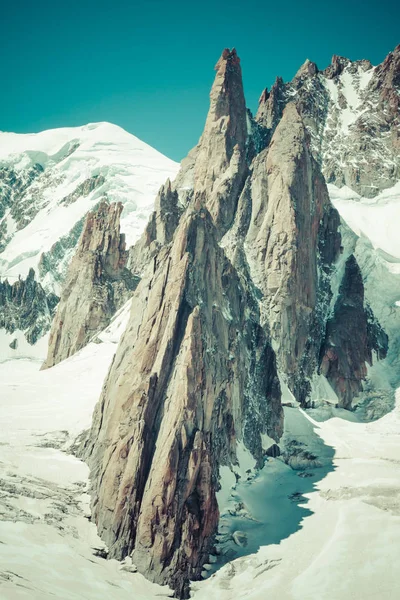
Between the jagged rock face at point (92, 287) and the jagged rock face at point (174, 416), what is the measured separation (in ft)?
124

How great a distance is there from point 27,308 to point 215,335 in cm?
8292

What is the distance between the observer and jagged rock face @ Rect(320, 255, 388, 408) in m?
93.1

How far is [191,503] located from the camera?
45.6 m

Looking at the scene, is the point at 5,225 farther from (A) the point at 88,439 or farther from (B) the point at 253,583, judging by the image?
(B) the point at 253,583

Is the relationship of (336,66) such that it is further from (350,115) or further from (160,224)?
(160,224)

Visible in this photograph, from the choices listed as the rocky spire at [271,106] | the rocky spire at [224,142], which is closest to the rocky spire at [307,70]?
the rocky spire at [271,106]

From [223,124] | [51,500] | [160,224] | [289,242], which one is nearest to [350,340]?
[289,242]

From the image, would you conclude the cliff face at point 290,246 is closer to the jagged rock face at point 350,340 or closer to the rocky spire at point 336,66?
the jagged rock face at point 350,340

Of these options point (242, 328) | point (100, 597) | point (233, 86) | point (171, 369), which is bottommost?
point (100, 597)

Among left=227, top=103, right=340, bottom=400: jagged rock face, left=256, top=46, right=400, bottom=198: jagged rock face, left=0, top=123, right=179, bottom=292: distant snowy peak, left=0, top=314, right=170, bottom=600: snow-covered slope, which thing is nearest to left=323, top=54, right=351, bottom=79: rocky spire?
left=256, top=46, right=400, bottom=198: jagged rock face

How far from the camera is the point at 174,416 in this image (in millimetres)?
47375

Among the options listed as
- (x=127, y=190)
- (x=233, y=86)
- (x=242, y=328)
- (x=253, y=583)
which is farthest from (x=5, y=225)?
(x=253, y=583)

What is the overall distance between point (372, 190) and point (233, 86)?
43.9m

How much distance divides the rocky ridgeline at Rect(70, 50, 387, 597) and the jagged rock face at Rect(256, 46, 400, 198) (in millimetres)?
23585
